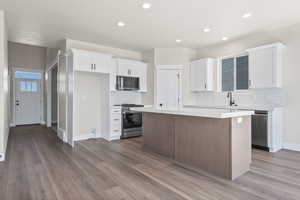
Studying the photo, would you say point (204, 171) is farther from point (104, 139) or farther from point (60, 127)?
point (60, 127)

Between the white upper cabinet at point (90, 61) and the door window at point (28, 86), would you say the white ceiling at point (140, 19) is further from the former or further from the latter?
the door window at point (28, 86)

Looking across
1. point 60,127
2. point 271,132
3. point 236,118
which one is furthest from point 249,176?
point 60,127

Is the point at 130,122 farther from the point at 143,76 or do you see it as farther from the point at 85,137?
the point at 143,76

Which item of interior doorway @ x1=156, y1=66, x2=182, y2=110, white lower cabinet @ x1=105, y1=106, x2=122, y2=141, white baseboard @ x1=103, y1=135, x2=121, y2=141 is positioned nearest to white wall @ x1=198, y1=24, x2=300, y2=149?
interior doorway @ x1=156, y1=66, x2=182, y2=110

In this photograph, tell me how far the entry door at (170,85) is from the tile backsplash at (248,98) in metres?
0.80

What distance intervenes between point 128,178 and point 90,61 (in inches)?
126

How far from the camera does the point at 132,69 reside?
549 cm

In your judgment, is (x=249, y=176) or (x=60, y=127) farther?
(x=60, y=127)

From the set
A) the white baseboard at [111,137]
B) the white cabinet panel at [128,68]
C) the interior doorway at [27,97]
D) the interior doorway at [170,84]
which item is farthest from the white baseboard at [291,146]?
the interior doorway at [27,97]

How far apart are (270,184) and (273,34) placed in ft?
11.7

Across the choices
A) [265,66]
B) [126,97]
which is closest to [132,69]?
[126,97]

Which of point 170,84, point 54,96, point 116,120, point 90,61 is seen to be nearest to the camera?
point 90,61

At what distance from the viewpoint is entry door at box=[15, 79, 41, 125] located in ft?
23.7

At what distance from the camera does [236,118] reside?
8.17 feet
